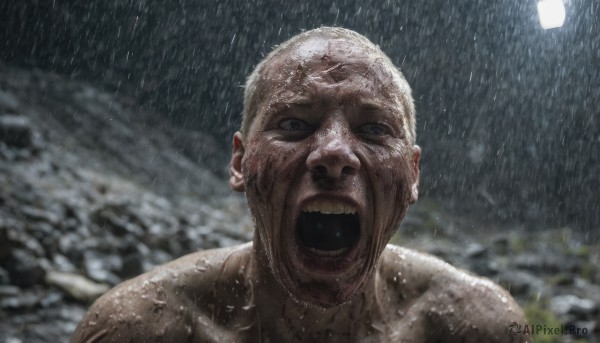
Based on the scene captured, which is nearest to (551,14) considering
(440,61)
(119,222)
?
(440,61)

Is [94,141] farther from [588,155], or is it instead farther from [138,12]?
[588,155]

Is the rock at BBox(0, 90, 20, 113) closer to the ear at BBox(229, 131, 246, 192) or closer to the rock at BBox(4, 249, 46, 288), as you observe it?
the rock at BBox(4, 249, 46, 288)

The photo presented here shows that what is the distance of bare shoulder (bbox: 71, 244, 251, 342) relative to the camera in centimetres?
174

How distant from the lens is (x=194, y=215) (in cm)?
684

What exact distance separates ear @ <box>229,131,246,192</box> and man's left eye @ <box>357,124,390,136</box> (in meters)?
0.39

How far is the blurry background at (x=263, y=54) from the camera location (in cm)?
661

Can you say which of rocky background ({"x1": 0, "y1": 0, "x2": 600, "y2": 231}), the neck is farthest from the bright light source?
the neck

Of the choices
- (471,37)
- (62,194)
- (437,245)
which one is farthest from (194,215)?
(471,37)

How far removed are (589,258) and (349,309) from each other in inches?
223

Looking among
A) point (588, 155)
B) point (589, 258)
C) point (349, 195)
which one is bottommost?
point (589, 258)

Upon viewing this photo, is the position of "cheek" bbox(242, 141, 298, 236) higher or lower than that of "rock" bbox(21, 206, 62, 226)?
higher

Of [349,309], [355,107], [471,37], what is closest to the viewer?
[355,107]

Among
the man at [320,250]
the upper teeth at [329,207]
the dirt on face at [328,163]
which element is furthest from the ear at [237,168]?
the upper teeth at [329,207]

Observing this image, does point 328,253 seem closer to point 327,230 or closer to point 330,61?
point 327,230
